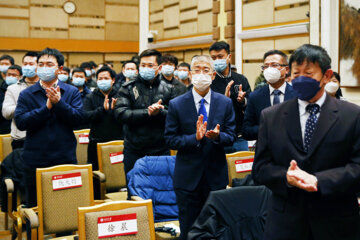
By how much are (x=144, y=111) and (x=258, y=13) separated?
4764 millimetres

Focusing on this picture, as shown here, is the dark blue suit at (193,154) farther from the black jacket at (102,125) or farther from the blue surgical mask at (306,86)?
the black jacket at (102,125)

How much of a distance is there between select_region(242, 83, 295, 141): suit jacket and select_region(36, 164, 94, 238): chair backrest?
122 cm

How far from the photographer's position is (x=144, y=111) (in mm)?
4145

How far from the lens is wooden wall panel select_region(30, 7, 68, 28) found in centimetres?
1445

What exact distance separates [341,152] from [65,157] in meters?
2.52

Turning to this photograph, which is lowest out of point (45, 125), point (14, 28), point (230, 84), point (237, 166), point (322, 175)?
point (237, 166)

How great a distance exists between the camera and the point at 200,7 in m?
10.4

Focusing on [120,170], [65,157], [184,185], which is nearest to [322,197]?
[184,185]

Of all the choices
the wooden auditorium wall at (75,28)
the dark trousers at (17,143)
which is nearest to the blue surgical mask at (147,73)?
the dark trousers at (17,143)

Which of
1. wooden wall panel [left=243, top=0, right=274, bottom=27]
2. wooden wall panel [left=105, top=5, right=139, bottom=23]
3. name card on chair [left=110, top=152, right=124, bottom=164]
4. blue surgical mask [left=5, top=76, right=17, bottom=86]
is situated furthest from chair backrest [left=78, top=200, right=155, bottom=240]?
wooden wall panel [left=105, top=5, right=139, bottom=23]

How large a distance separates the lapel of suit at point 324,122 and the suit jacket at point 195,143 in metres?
1.17

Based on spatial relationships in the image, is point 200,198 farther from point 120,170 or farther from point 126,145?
point 120,170

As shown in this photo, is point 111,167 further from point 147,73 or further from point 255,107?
point 255,107

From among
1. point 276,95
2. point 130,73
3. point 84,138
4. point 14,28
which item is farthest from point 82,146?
point 14,28
